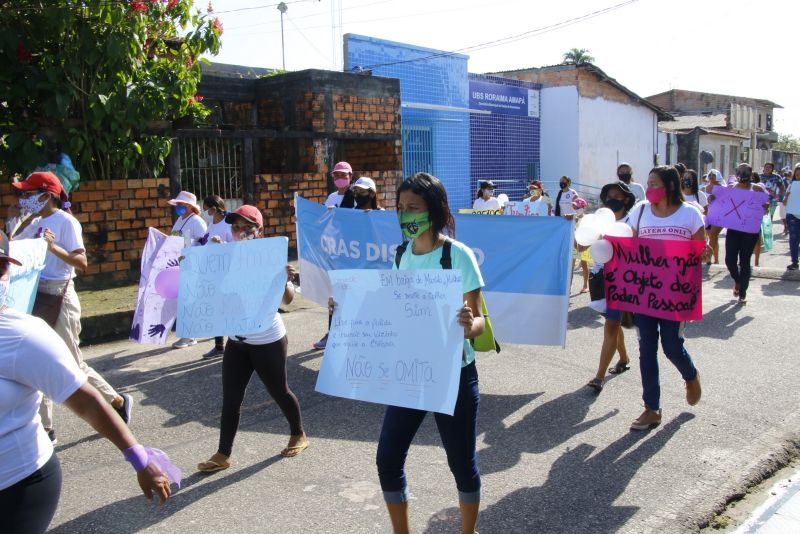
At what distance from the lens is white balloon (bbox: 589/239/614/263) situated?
5.17m

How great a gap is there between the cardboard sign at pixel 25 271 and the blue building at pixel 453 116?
1334cm

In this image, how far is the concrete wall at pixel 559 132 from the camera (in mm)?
25719

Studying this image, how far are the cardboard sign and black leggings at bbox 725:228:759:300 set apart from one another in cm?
823

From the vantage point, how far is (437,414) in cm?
319

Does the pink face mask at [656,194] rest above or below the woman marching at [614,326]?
above

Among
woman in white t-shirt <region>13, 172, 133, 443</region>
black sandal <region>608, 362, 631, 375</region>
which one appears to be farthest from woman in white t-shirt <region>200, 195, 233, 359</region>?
black sandal <region>608, 362, 631, 375</region>

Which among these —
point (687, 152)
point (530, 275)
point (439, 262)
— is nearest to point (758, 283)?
point (530, 275)

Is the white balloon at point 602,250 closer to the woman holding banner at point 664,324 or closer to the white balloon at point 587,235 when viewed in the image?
the white balloon at point 587,235

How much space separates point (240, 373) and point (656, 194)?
303 cm

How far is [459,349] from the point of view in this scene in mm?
3070

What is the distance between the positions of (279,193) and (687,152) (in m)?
29.3

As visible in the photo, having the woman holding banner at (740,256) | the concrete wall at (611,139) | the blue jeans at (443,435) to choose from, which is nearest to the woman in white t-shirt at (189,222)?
the blue jeans at (443,435)

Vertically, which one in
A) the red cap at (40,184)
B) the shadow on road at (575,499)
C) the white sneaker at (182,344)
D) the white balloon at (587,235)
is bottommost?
the shadow on road at (575,499)

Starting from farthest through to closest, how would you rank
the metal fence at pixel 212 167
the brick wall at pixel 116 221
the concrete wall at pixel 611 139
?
the concrete wall at pixel 611 139
the metal fence at pixel 212 167
the brick wall at pixel 116 221
